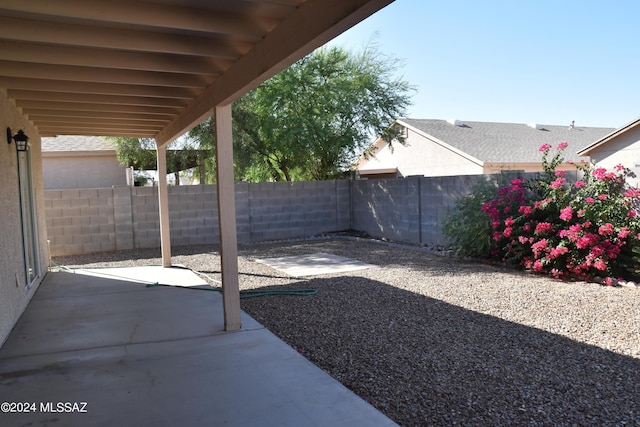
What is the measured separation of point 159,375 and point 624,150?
16.6m

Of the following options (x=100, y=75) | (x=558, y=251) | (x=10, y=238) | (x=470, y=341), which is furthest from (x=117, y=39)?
(x=558, y=251)

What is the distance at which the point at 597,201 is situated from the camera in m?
7.63

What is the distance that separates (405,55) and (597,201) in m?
9.21

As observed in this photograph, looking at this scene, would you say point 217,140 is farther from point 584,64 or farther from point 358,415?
point 584,64

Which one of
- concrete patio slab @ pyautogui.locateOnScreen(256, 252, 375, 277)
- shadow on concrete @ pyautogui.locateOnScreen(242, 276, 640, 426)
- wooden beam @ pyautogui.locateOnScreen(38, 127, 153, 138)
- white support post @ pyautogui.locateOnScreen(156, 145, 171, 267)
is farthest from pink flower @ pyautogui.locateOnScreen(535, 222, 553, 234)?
wooden beam @ pyautogui.locateOnScreen(38, 127, 153, 138)

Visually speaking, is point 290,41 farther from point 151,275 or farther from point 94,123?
point 151,275

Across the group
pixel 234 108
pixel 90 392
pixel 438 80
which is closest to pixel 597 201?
pixel 90 392

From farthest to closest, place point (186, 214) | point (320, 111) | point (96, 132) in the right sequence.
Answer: point (320, 111)
point (186, 214)
point (96, 132)

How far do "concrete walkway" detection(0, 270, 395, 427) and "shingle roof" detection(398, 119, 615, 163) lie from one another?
53.1 ft

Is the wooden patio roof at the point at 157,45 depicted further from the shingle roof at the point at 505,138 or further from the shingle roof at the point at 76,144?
the shingle roof at the point at 505,138

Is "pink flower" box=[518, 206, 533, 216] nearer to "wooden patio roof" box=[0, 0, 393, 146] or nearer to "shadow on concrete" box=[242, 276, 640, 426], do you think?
"shadow on concrete" box=[242, 276, 640, 426]

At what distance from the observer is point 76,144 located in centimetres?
1848

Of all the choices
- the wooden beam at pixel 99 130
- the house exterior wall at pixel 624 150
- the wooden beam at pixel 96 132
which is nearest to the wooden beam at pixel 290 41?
the wooden beam at pixel 99 130

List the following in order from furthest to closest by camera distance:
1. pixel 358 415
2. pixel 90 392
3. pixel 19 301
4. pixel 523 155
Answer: pixel 523 155, pixel 19 301, pixel 90 392, pixel 358 415
